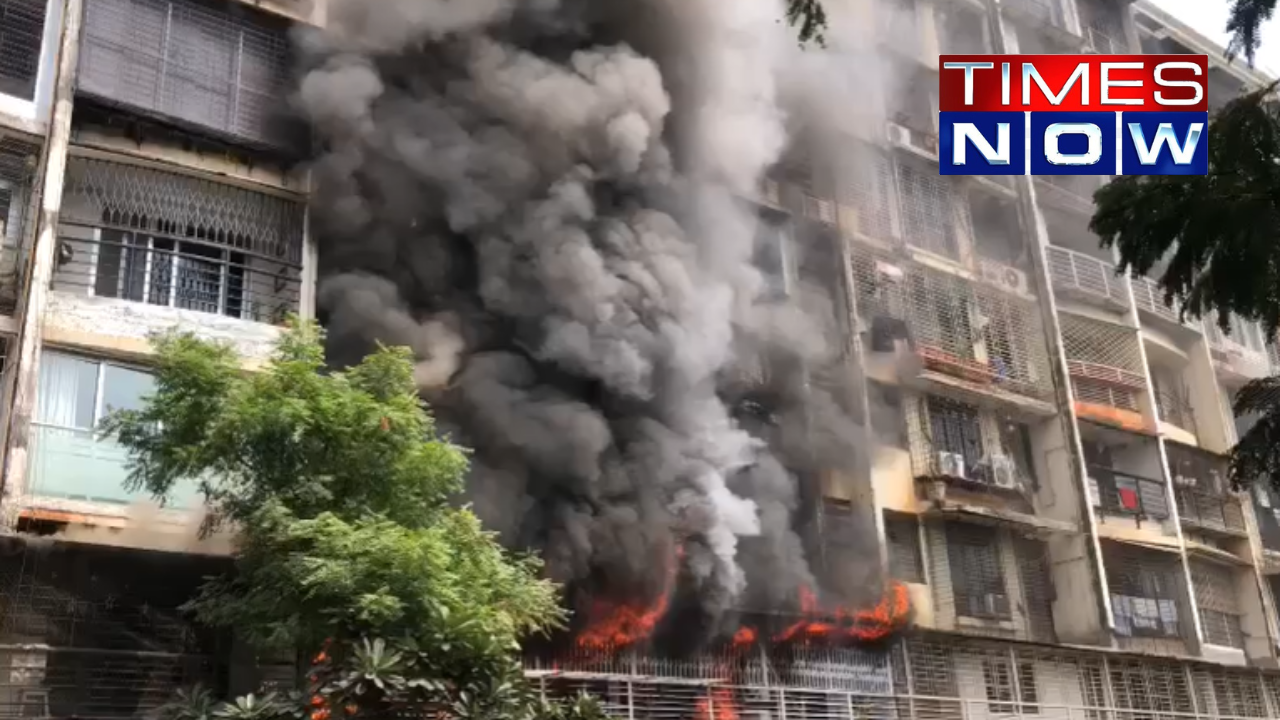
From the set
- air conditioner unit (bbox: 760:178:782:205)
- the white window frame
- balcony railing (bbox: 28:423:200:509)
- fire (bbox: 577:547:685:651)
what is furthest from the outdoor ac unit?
the white window frame

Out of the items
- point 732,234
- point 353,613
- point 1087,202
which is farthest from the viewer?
Result: point 1087,202

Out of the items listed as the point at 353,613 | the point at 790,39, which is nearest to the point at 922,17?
the point at 790,39

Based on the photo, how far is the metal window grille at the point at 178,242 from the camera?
41.3 ft

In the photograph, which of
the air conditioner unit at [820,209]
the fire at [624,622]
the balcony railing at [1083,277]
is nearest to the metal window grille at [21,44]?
the fire at [624,622]

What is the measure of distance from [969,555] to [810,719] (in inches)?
222

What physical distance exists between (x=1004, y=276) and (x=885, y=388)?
4583mm

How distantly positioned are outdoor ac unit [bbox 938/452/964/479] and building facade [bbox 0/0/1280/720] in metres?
0.06

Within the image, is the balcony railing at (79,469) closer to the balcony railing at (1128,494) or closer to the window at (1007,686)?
the window at (1007,686)

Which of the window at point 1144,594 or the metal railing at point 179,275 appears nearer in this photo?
Result: the metal railing at point 179,275

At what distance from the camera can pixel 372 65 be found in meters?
15.4

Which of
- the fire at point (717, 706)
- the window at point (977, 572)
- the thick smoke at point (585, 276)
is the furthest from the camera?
the window at point (977, 572)

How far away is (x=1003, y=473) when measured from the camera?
2030 cm

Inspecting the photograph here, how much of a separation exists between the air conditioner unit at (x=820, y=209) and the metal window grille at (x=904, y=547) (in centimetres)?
522

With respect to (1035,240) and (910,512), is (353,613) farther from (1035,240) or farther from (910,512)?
(1035,240)
